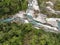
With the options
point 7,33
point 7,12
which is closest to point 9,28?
point 7,33

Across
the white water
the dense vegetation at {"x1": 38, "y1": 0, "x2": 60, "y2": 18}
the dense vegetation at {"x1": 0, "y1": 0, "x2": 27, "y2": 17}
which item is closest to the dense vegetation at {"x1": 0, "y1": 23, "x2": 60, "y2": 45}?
the white water

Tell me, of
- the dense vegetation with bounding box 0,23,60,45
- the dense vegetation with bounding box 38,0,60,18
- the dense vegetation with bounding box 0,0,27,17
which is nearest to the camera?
the dense vegetation with bounding box 0,23,60,45

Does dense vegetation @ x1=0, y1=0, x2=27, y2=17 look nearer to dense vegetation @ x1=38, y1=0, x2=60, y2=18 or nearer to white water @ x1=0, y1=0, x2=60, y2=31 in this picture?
white water @ x1=0, y1=0, x2=60, y2=31

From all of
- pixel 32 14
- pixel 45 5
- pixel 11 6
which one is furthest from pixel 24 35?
pixel 45 5

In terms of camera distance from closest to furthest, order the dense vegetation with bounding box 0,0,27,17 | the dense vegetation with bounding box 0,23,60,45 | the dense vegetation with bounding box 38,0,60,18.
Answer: the dense vegetation with bounding box 0,23,60,45, the dense vegetation with bounding box 0,0,27,17, the dense vegetation with bounding box 38,0,60,18

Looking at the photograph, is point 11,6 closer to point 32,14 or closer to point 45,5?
point 32,14

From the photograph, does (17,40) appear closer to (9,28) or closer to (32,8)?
(9,28)

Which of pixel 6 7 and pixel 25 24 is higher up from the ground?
pixel 6 7
